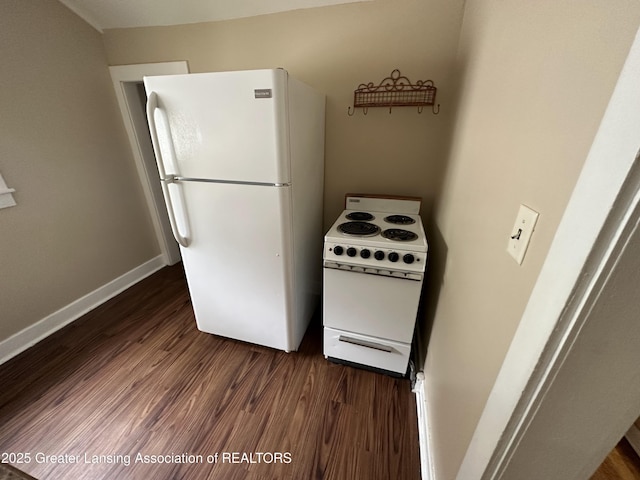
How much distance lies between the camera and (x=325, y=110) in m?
1.85

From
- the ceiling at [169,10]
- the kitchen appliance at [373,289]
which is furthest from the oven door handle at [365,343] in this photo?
the ceiling at [169,10]

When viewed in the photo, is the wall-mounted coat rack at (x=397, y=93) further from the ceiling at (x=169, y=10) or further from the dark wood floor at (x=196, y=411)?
the dark wood floor at (x=196, y=411)

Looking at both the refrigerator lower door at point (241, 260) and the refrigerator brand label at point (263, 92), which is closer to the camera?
the refrigerator brand label at point (263, 92)

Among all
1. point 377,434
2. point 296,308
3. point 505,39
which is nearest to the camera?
point 505,39

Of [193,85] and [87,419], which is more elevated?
[193,85]

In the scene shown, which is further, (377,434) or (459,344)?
(377,434)

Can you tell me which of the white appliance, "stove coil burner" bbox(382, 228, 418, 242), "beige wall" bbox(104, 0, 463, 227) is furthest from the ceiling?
"stove coil burner" bbox(382, 228, 418, 242)

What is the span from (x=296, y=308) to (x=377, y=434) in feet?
2.69

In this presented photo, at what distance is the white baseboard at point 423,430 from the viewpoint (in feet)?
3.65

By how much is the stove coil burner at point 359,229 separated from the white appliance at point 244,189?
283mm

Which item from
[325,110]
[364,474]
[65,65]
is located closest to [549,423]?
[364,474]

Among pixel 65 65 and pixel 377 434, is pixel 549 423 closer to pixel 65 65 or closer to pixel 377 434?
pixel 377 434

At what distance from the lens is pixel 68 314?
2.06 m

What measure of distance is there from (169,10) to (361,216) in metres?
2.11
